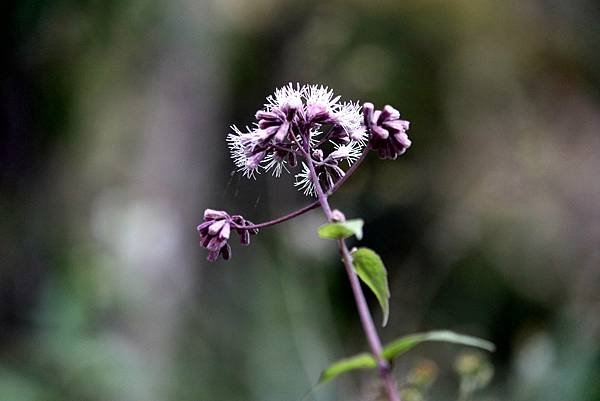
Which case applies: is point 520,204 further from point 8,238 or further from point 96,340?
point 8,238

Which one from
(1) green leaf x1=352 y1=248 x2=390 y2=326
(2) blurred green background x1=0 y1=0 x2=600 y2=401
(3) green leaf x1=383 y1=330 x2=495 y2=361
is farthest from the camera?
(2) blurred green background x1=0 y1=0 x2=600 y2=401

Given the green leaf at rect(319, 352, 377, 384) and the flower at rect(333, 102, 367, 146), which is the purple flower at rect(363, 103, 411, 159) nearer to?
the flower at rect(333, 102, 367, 146)

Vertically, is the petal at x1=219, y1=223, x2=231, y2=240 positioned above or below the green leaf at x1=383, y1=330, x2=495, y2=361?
above

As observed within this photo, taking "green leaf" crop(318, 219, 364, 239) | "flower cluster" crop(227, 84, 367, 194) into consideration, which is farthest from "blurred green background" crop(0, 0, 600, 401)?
"green leaf" crop(318, 219, 364, 239)


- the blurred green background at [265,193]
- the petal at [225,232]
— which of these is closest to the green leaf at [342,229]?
the petal at [225,232]

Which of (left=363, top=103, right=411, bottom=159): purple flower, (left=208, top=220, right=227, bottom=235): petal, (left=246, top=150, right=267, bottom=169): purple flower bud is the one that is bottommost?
(left=208, top=220, right=227, bottom=235): petal

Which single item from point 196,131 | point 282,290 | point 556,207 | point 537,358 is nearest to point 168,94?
point 196,131
